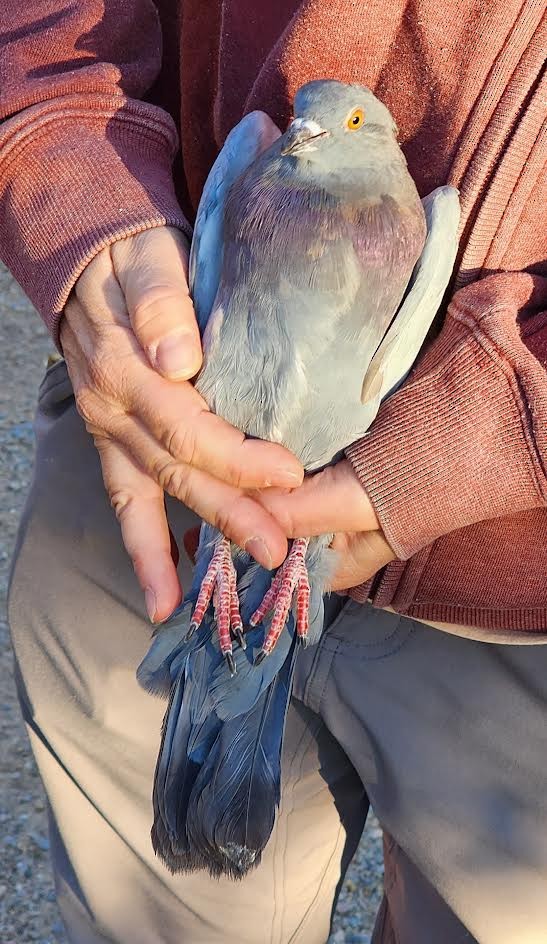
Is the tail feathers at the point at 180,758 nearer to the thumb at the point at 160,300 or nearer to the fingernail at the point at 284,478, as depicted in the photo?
the fingernail at the point at 284,478

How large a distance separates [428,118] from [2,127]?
645 millimetres

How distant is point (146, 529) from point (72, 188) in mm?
515

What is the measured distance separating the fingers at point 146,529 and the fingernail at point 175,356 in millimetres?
193

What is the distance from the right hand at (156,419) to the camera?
1456 mm

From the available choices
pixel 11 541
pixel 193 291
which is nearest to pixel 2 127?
pixel 193 291

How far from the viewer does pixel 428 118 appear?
146 centimetres

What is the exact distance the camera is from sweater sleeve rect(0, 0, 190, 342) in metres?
1.56

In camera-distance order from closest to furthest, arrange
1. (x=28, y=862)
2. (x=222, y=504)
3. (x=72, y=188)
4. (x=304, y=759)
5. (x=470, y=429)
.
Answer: (x=470, y=429)
(x=222, y=504)
(x=72, y=188)
(x=304, y=759)
(x=28, y=862)

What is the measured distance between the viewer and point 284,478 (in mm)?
1468

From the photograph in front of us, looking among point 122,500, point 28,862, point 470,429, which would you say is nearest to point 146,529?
point 122,500

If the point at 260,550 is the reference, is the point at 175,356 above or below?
above

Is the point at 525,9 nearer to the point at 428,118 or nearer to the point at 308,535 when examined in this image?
the point at 428,118

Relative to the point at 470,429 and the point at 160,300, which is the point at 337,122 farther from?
the point at 470,429

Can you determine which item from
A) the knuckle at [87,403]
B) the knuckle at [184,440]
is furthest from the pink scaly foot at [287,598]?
the knuckle at [87,403]
